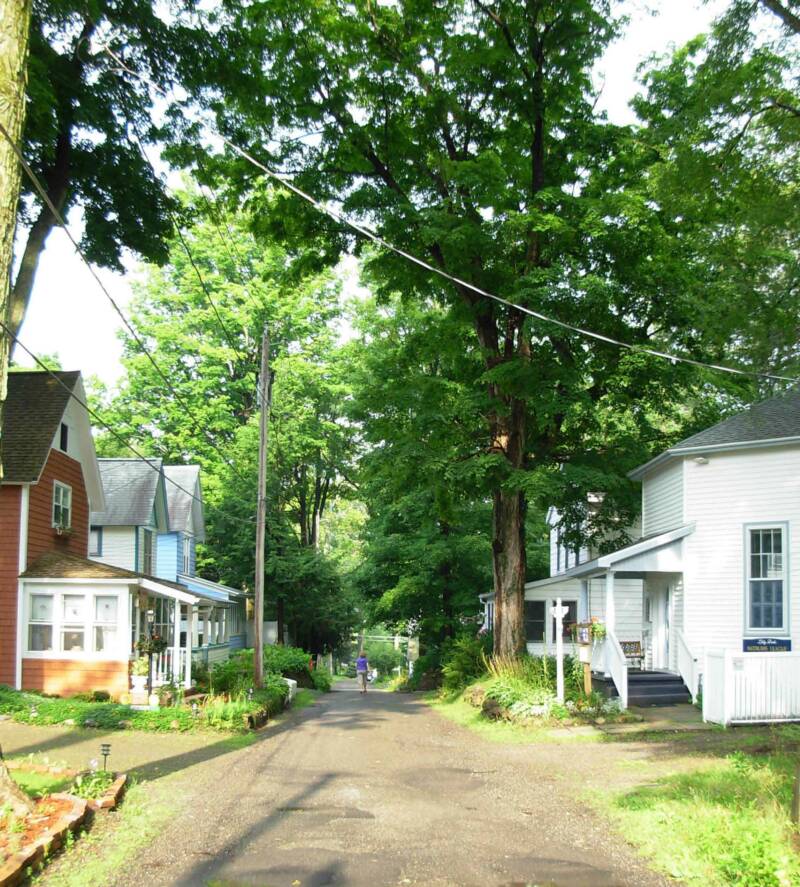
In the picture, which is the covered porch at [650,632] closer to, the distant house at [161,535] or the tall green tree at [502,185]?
the tall green tree at [502,185]

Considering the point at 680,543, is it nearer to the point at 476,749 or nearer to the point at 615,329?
the point at 615,329

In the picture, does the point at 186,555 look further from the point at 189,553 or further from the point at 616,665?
the point at 616,665

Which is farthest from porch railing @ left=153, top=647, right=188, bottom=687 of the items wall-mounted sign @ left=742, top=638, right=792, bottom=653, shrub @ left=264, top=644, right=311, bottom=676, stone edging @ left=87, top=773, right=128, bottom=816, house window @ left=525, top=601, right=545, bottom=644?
wall-mounted sign @ left=742, top=638, right=792, bottom=653

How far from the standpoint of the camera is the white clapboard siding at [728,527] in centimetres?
1867

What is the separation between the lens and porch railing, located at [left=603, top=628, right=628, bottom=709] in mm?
18672

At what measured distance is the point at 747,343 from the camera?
13.1 m

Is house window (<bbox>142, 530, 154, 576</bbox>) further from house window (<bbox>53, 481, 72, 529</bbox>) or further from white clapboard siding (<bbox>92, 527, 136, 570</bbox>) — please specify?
house window (<bbox>53, 481, 72, 529</bbox>)

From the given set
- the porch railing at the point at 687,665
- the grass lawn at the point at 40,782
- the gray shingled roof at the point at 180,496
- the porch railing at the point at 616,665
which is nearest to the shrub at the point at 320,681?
the gray shingled roof at the point at 180,496

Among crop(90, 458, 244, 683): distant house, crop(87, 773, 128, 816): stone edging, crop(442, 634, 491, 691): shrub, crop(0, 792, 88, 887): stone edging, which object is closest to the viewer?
crop(0, 792, 88, 887): stone edging

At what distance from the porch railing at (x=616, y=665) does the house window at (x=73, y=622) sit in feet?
39.4

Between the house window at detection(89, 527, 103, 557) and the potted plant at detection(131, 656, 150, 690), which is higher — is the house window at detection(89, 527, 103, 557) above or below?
above

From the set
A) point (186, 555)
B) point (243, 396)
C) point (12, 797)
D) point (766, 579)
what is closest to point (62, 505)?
point (186, 555)

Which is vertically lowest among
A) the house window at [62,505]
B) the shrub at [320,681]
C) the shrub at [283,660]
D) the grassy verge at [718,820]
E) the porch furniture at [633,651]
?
the shrub at [320,681]

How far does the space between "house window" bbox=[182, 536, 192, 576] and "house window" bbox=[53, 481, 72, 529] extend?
496 inches
